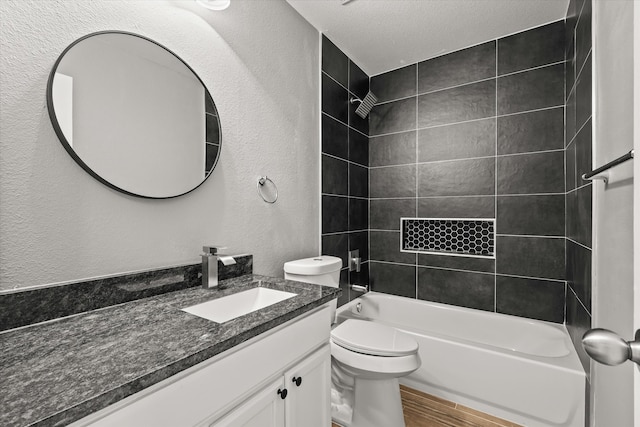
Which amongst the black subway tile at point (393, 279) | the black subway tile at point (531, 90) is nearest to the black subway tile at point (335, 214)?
the black subway tile at point (393, 279)

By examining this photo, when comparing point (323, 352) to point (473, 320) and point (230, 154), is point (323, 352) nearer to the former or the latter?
point (230, 154)

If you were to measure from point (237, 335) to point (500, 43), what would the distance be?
2.71 metres

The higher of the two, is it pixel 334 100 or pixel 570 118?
pixel 334 100

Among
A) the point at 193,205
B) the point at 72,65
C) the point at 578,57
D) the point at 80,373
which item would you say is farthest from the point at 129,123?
the point at 578,57

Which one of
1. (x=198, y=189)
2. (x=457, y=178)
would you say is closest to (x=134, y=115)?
(x=198, y=189)

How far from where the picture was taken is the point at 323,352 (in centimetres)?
112

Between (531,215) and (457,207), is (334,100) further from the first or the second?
(531,215)

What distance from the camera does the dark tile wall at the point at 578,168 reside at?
135cm

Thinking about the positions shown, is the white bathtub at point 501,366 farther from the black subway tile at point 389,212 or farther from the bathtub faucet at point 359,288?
the black subway tile at point 389,212

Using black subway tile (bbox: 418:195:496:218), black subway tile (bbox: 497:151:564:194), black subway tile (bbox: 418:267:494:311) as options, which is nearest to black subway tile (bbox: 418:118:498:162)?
black subway tile (bbox: 497:151:564:194)

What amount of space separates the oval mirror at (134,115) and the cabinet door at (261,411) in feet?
2.72

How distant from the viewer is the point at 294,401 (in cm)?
96

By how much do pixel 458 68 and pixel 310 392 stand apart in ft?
8.39

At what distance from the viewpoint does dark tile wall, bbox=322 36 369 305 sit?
85.6 inches
